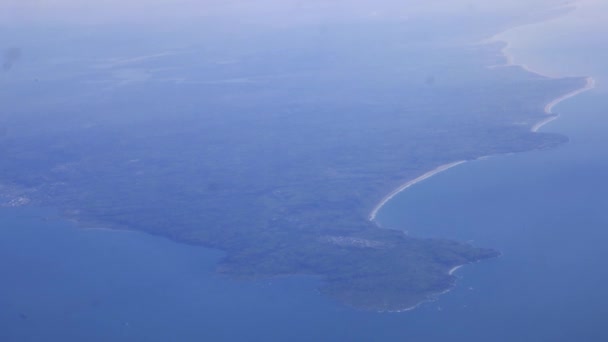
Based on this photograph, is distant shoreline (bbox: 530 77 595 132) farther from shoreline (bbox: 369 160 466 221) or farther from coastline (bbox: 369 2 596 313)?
shoreline (bbox: 369 160 466 221)

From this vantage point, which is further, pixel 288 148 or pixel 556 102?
pixel 556 102

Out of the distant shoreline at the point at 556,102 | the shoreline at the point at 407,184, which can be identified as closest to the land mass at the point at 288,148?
the shoreline at the point at 407,184

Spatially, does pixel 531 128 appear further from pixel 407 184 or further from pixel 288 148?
pixel 288 148

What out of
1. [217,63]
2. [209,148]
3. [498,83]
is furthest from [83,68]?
[498,83]

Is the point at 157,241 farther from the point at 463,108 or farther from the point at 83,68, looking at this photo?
the point at 83,68

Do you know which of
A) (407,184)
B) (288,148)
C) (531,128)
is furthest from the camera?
(531,128)

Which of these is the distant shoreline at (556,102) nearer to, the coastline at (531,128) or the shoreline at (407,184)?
the coastline at (531,128)

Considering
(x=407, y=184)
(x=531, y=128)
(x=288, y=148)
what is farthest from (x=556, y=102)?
(x=288, y=148)

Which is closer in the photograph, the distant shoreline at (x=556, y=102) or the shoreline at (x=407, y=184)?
the shoreline at (x=407, y=184)

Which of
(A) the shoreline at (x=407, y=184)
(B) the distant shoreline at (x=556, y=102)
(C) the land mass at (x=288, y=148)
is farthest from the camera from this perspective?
(B) the distant shoreline at (x=556, y=102)
